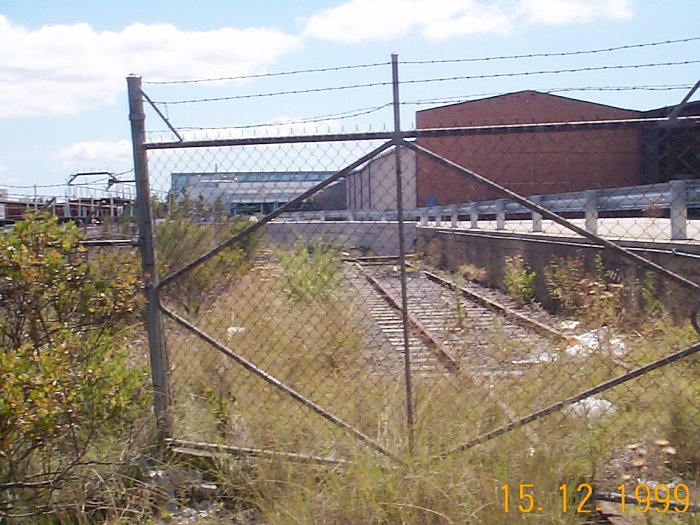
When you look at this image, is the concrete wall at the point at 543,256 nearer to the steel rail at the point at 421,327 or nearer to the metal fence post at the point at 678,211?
the metal fence post at the point at 678,211

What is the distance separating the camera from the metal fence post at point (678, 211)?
32.0 feet

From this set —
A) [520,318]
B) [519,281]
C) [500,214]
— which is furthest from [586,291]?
[500,214]

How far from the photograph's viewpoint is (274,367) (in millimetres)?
7355

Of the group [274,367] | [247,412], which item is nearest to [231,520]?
[247,412]

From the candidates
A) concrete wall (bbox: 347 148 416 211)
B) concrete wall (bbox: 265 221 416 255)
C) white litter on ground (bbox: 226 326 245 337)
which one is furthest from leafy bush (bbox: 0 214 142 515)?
white litter on ground (bbox: 226 326 245 337)

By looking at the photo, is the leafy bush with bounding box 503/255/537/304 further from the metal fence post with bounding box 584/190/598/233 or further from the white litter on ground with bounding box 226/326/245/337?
the white litter on ground with bounding box 226/326/245/337

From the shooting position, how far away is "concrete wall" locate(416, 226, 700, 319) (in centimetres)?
884

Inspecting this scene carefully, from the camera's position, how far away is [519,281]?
13.8 metres

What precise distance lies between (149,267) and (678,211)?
779cm

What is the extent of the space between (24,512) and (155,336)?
1231 mm

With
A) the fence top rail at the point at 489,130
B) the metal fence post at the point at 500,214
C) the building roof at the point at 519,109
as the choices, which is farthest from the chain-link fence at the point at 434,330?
the building roof at the point at 519,109

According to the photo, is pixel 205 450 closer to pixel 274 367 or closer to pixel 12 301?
pixel 12 301

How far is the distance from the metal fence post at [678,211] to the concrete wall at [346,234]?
12.1 ft

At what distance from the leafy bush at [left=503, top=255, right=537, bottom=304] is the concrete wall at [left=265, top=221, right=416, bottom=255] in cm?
224
